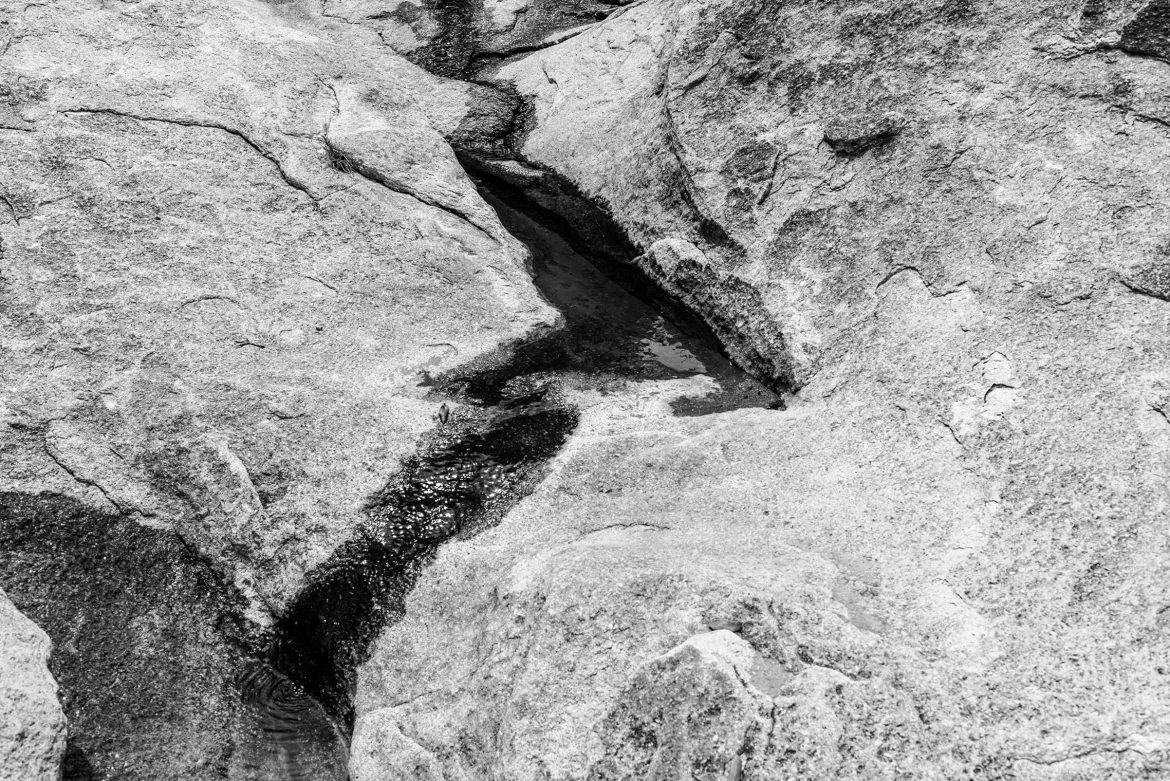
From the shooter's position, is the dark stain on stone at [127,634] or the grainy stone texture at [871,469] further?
the dark stain on stone at [127,634]

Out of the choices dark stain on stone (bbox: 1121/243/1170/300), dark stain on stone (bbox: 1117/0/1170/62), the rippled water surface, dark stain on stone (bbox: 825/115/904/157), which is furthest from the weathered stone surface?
dark stain on stone (bbox: 1117/0/1170/62)

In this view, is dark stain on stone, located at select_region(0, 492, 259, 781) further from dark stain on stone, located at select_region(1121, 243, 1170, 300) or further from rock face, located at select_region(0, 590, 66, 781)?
dark stain on stone, located at select_region(1121, 243, 1170, 300)

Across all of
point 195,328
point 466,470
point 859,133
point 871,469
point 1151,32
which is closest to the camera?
point 871,469

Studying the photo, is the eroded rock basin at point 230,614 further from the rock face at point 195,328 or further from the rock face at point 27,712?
the rock face at point 27,712

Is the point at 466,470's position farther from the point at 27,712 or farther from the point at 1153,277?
the point at 1153,277

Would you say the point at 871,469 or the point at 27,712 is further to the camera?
the point at 871,469

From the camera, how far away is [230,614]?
314 cm

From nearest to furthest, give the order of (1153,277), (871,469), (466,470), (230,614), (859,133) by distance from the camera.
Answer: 1. (1153,277)
2. (871,469)
3. (230,614)
4. (466,470)
5. (859,133)

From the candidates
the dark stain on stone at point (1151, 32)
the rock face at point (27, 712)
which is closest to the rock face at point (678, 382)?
the dark stain on stone at point (1151, 32)

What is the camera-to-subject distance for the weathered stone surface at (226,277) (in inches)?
127

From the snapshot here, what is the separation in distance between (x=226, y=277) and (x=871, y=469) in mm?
2612

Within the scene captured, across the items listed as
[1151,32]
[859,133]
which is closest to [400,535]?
[859,133]

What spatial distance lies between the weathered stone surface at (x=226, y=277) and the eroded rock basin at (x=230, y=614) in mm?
107

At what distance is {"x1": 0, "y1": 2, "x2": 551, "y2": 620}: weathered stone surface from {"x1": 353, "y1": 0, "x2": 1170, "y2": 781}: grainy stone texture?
69 centimetres
